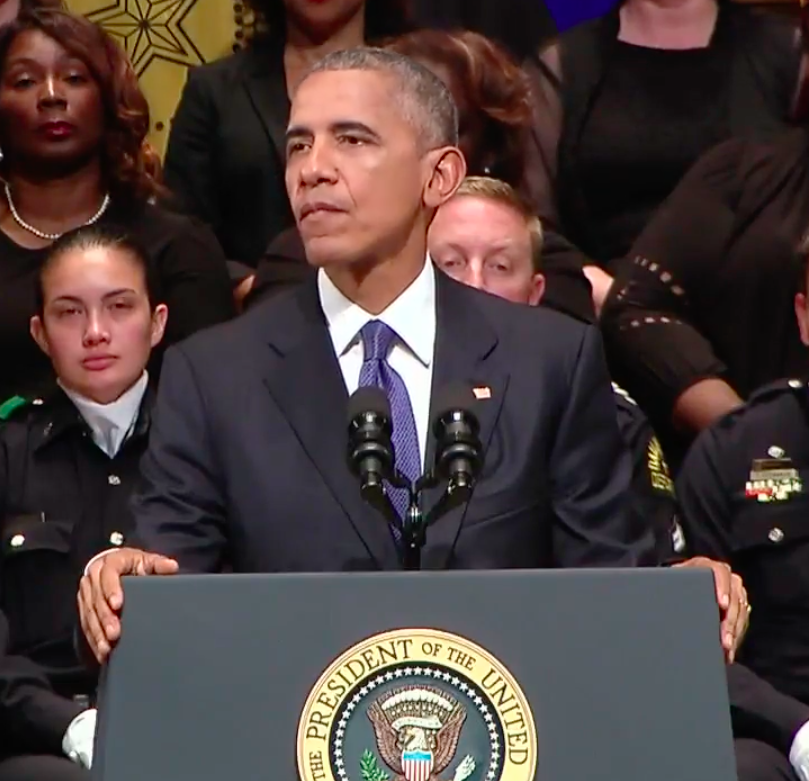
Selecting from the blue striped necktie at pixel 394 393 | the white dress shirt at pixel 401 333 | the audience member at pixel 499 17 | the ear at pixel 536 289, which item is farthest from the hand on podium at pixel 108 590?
the audience member at pixel 499 17

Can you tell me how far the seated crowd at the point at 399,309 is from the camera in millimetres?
2139

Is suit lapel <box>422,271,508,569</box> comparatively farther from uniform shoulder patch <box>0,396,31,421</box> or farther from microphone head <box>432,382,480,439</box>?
uniform shoulder patch <box>0,396,31,421</box>

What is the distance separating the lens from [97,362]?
2.91 m

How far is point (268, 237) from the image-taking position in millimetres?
3518

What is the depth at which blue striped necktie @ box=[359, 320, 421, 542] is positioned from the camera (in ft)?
6.83

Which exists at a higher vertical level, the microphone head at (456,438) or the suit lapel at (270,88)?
the suit lapel at (270,88)

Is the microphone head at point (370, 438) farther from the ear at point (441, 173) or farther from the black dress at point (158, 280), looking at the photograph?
the black dress at point (158, 280)

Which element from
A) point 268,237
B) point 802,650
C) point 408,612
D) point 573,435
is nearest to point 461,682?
point 408,612

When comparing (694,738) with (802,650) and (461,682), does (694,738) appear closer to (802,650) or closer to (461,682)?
(461,682)

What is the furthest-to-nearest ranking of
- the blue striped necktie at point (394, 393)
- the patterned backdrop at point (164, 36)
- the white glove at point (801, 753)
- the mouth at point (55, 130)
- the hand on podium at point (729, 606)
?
the patterned backdrop at point (164, 36) < the mouth at point (55, 130) < the white glove at point (801, 753) < the blue striped necktie at point (394, 393) < the hand on podium at point (729, 606)

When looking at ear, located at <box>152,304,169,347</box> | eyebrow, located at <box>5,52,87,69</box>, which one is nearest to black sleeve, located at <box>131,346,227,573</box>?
ear, located at <box>152,304,169,347</box>

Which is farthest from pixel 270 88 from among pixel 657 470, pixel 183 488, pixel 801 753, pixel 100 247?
pixel 801 753

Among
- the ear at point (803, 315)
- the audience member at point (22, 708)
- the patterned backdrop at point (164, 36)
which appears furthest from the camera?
the patterned backdrop at point (164, 36)

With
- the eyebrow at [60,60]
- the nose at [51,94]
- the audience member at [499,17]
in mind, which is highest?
the audience member at [499,17]
